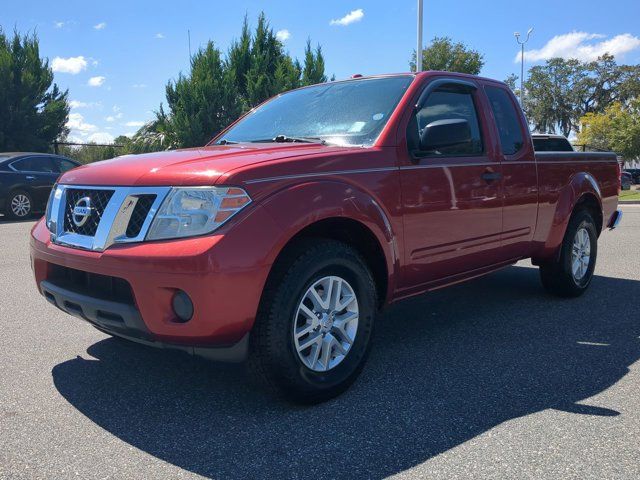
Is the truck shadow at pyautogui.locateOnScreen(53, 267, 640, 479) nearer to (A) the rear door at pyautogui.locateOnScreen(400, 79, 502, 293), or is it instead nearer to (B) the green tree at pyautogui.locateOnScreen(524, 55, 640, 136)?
(A) the rear door at pyautogui.locateOnScreen(400, 79, 502, 293)

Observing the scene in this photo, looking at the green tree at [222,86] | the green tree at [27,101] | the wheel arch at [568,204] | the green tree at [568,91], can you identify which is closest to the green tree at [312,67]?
the green tree at [222,86]

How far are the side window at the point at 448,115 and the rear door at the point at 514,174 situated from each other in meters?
0.25

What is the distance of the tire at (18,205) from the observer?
42.7 ft

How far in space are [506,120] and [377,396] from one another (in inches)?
105

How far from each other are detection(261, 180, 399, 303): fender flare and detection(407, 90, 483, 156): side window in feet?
1.97

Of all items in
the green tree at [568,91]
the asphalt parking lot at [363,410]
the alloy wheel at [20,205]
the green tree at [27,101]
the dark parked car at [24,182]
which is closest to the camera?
the asphalt parking lot at [363,410]

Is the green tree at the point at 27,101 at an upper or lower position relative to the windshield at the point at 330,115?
upper

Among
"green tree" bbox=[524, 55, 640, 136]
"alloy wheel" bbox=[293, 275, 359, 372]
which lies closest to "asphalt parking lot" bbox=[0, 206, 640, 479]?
"alloy wheel" bbox=[293, 275, 359, 372]

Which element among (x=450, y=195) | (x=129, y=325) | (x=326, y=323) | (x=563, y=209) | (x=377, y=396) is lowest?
(x=377, y=396)

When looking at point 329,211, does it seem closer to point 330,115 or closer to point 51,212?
point 330,115

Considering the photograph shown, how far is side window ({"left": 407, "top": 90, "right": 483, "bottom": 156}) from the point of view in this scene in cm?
383

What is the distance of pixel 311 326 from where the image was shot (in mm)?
3125

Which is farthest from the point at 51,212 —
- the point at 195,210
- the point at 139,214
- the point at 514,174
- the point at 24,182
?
the point at 24,182

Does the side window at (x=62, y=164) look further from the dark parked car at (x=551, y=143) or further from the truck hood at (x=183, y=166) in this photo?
the truck hood at (x=183, y=166)
